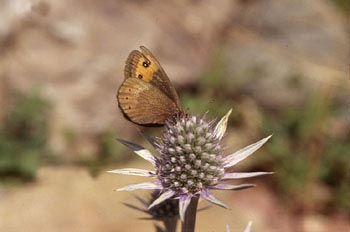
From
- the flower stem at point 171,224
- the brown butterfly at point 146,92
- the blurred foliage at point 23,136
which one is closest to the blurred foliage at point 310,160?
the blurred foliage at point 23,136

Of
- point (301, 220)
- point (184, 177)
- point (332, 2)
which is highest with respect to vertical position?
point (332, 2)

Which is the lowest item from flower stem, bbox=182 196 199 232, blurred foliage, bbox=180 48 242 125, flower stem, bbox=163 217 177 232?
flower stem, bbox=163 217 177 232

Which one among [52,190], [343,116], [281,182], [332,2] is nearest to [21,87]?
[52,190]

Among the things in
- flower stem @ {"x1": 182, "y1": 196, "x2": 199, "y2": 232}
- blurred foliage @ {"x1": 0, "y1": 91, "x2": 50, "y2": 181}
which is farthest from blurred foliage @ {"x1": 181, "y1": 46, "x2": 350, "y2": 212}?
flower stem @ {"x1": 182, "y1": 196, "x2": 199, "y2": 232}

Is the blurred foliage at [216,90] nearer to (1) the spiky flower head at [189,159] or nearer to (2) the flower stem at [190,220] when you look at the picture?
(1) the spiky flower head at [189,159]

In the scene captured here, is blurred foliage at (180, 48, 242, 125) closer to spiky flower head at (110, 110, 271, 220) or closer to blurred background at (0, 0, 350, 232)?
blurred background at (0, 0, 350, 232)

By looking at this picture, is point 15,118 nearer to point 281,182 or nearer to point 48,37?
point 48,37
